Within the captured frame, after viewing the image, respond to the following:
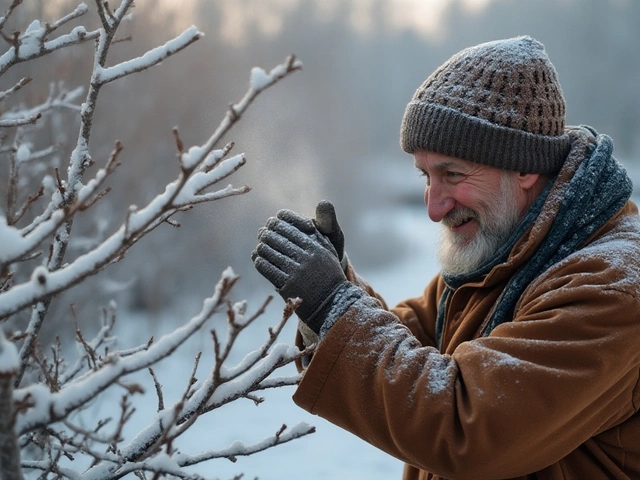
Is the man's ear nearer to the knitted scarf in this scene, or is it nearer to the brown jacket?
the knitted scarf

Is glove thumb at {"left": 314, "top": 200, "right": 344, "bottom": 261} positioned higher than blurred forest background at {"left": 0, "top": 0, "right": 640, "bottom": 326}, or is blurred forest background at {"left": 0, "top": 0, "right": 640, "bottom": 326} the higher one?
blurred forest background at {"left": 0, "top": 0, "right": 640, "bottom": 326}

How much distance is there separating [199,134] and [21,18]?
3.69 meters

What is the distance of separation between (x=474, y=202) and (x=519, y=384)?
26.0 inches

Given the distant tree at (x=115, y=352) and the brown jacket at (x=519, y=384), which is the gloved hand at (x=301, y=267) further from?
the distant tree at (x=115, y=352)

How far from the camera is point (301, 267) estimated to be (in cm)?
151

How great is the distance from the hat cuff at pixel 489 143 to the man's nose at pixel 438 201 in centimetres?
11

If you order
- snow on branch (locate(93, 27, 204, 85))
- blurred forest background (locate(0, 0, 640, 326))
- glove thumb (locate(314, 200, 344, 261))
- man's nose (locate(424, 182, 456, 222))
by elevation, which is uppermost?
blurred forest background (locate(0, 0, 640, 326))

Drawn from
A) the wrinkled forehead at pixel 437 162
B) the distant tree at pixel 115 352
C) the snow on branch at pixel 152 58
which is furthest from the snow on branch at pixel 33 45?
the wrinkled forehead at pixel 437 162

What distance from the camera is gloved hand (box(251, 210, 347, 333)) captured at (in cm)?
149

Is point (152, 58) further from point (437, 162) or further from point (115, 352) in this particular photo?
point (437, 162)

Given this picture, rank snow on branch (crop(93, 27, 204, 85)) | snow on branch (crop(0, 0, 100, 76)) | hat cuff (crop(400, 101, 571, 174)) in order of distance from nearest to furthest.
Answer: snow on branch (crop(93, 27, 204, 85)), snow on branch (crop(0, 0, 100, 76)), hat cuff (crop(400, 101, 571, 174))

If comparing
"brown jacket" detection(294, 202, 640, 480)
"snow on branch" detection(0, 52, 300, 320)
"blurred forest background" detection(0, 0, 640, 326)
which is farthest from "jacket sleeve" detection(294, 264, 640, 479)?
"blurred forest background" detection(0, 0, 640, 326)

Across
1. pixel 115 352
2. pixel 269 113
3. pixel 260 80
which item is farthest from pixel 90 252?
pixel 269 113

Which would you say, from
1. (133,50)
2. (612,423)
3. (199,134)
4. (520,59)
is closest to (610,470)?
(612,423)
